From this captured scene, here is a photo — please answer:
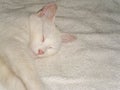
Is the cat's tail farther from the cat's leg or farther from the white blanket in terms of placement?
the white blanket

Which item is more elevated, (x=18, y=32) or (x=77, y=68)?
(x=18, y=32)

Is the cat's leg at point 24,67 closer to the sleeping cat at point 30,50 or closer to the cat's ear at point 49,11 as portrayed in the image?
the sleeping cat at point 30,50

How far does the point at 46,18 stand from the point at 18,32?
0.57 feet

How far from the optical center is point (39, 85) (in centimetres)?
110

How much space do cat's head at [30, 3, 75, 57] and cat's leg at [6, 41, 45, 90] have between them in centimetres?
13

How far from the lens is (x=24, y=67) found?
1119 mm

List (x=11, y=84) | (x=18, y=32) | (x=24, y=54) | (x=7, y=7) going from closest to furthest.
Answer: (x=11, y=84) < (x=24, y=54) < (x=18, y=32) < (x=7, y=7)

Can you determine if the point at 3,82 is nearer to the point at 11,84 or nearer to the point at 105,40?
the point at 11,84

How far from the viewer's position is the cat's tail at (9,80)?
1.07 metres

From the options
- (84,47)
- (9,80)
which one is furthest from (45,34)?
(9,80)

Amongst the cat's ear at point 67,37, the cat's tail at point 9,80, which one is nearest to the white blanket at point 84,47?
the cat's ear at point 67,37

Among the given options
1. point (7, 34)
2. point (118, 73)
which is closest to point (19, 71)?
point (7, 34)

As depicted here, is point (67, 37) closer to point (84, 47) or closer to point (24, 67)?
point (84, 47)

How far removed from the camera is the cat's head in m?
1.31
